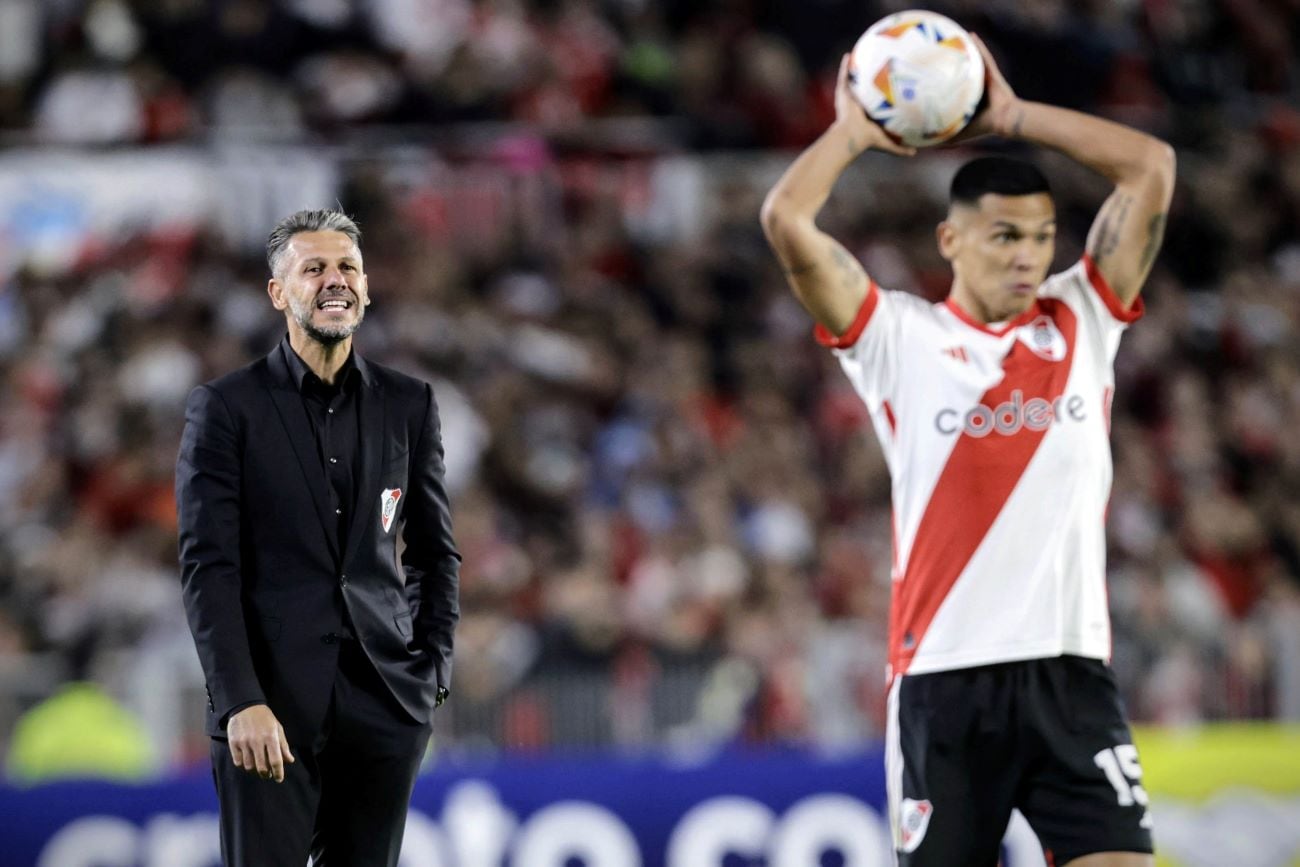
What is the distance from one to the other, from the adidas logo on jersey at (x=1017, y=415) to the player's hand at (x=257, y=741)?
2019 millimetres

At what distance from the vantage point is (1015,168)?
5.59 metres

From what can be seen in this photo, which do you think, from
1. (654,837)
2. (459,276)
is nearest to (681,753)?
(654,837)

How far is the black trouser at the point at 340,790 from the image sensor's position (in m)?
4.91

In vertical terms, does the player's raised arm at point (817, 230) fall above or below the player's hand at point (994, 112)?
below

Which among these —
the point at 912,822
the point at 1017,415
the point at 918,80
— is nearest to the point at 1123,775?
the point at 912,822

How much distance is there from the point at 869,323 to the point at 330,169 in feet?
30.0

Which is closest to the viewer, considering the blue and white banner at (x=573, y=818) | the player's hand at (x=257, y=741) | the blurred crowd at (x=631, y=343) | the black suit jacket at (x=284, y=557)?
the player's hand at (x=257, y=741)

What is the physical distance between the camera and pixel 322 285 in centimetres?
511

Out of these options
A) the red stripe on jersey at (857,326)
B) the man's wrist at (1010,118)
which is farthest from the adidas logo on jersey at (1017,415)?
the man's wrist at (1010,118)

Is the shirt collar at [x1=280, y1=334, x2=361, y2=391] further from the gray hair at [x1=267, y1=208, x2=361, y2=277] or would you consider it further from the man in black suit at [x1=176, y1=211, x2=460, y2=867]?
the gray hair at [x1=267, y1=208, x2=361, y2=277]

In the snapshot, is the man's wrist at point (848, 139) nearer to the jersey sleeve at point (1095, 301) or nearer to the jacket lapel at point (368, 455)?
the jersey sleeve at point (1095, 301)

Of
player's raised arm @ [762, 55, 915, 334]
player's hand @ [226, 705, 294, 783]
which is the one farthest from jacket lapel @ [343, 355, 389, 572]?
player's raised arm @ [762, 55, 915, 334]

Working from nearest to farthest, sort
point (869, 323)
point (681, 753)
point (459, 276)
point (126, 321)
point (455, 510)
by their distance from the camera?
point (869, 323), point (681, 753), point (455, 510), point (126, 321), point (459, 276)

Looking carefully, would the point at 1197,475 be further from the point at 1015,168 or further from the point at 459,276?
the point at 1015,168
